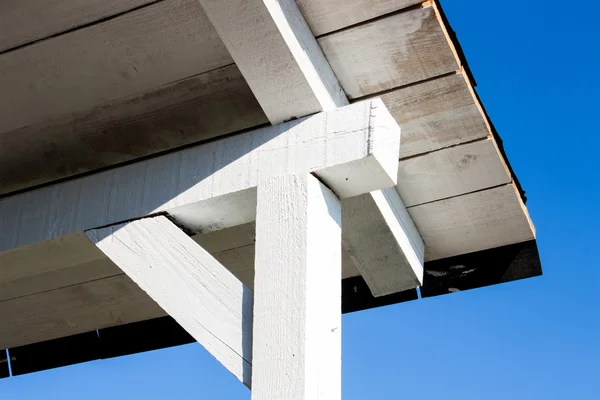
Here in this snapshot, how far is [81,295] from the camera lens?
2.95m

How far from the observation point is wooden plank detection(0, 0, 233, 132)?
2.07 metres

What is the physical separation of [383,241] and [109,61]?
2.53 ft

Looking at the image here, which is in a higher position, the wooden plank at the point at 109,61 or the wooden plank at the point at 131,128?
the wooden plank at the point at 109,61

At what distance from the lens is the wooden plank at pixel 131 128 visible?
2207 millimetres

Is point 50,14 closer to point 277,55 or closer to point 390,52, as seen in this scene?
point 277,55

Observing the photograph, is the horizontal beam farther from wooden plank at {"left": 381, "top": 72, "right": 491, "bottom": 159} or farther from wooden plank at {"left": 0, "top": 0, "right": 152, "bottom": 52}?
wooden plank at {"left": 0, "top": 0, "right": 152, "bottom": 52}

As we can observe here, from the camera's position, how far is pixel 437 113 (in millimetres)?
2125

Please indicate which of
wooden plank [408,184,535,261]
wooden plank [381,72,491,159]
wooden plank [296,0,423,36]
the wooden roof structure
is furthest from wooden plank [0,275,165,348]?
wooden plank [296,0,423,36]

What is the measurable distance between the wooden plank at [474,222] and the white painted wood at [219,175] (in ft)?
1.75

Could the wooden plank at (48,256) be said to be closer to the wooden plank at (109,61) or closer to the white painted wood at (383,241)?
the wooden plank at (109,61)

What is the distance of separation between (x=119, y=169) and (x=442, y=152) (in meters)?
0.76

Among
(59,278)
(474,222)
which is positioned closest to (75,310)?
(59,278)

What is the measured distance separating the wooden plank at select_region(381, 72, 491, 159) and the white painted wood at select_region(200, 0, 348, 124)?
20 centimetres

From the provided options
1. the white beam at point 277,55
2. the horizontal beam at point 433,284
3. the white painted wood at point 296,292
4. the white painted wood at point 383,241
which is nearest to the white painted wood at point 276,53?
the white beam at point 277,55
